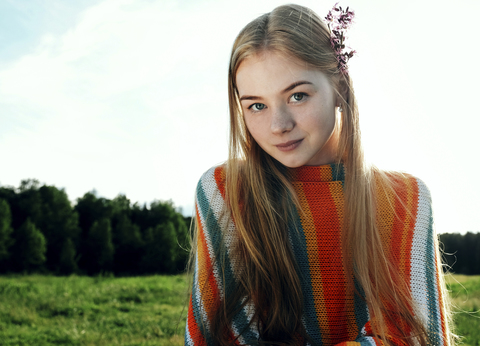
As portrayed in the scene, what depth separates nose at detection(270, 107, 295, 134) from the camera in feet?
4.79

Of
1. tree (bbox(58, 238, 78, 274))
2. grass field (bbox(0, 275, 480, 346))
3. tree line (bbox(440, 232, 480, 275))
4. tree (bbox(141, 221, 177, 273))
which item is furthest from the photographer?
tree (bbox(141, 221, 177, 273))

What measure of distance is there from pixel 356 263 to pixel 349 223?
0.52 ft

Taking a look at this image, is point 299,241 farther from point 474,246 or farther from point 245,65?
point 474,246

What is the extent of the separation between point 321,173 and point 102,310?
3293 mm

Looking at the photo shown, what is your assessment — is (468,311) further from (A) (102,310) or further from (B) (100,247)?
(B) (100,247)

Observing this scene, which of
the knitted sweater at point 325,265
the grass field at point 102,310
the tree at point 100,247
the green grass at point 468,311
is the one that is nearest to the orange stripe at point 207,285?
the knitted sweater at point 325,265

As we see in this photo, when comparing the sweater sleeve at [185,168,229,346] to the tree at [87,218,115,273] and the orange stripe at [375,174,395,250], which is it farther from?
the tree at [87,218,115,273]

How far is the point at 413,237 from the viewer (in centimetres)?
164

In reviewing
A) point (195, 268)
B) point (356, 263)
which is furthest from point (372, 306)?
point (195, 268)

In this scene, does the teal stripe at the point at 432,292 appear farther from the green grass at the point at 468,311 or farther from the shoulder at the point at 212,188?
the green grass at the point at 468,311

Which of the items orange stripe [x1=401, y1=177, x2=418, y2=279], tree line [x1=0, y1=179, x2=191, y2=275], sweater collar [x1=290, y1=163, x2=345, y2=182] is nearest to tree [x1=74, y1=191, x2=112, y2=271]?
tree line [x1=0, y1=179, x2=191, y2=275]

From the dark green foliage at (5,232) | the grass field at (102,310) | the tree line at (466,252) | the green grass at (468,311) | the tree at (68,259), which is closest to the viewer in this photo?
the green grass at (468,311)

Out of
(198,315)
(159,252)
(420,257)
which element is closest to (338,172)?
(420,257)

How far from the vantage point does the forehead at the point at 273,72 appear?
1449mm
